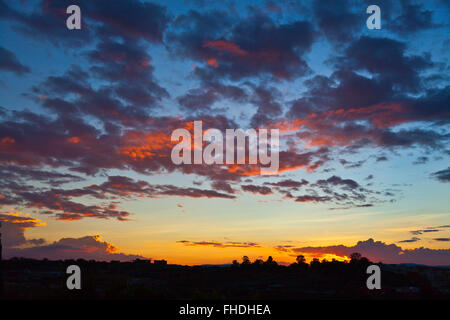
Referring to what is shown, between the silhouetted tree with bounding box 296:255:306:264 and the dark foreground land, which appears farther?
the silhouetted tree with bounding box 296:255:306:264

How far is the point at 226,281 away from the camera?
318ft

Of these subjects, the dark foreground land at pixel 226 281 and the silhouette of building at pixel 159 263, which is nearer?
the dark foreground land at pixel 226 281

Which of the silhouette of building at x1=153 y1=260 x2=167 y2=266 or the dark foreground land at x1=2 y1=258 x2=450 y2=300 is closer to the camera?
the dark foreground land at x1=2 y1=258 x2=450 y2=300

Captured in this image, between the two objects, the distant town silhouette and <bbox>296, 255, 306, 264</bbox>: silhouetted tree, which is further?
<bbox>296, 255, 306, 264</bbox>: silhouetted tree

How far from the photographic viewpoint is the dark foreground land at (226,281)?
56.7 metres

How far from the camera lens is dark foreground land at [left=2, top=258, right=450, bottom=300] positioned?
56.7 meters

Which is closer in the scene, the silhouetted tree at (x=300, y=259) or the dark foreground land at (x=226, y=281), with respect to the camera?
the dark foreground land at (x=226, y=281)

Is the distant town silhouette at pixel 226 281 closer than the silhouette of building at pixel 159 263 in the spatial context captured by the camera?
Yes
